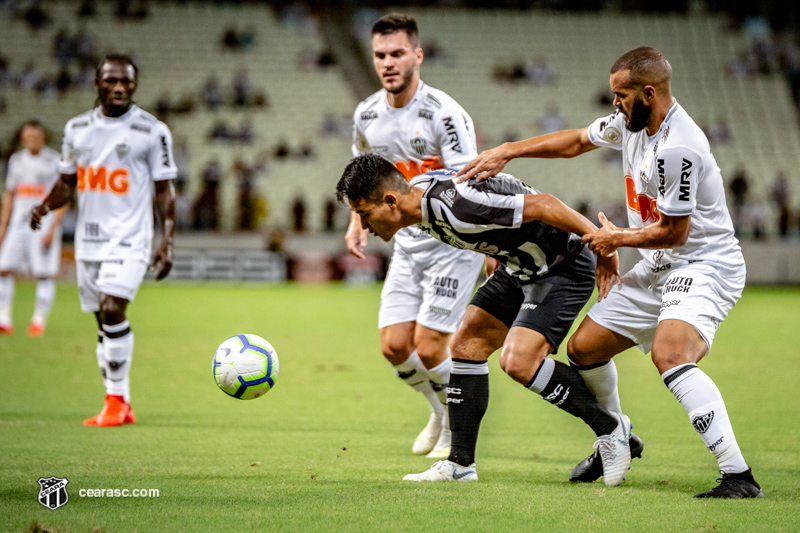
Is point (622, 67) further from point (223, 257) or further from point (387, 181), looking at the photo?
point (223, 257)

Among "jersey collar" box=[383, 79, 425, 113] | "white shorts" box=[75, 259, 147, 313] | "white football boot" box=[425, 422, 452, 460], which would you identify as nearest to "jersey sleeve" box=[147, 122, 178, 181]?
"white shorts" box=[75, 259, 147, 313]

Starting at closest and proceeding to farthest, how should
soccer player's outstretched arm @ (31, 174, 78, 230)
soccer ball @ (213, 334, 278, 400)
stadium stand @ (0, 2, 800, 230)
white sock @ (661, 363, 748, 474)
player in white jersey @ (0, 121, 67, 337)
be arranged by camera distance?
white sock @ (661, 363, 748, 474)
soccer ball @ (213, 334, 278, 400)
soccer player's outstretched arm @ (31, 174, 78, 230)
player in white jersey @ (0, 121, 67, 337)
stadium stand @ (0, 2, 800, 230)

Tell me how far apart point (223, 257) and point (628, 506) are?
20368 millimetres

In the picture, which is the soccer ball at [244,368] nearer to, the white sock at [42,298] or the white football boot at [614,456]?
the white football boot at [614,456]

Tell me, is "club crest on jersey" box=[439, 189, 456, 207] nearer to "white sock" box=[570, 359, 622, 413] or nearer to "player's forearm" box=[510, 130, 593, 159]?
"player's forearm" box=[510, 130, 593, 159]

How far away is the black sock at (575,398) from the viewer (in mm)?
5199

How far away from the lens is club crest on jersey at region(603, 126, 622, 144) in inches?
211

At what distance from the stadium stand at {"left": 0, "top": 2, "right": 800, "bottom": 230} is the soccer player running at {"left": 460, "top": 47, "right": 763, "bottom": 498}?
2026cm

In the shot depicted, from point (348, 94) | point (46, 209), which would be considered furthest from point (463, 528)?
point (348, 94)

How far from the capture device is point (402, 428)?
24.0 feet

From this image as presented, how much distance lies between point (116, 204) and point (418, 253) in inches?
102

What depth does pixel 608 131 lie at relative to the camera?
5.36 meters

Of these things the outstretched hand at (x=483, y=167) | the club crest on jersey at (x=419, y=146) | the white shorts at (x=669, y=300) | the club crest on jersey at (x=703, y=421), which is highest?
the club crest on jersey at (x=419, y=146)

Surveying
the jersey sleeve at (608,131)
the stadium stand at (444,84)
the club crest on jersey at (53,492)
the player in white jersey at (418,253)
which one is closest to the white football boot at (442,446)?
the player in white jersey at (418,253)
